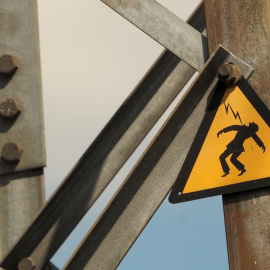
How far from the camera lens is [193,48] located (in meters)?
4.95

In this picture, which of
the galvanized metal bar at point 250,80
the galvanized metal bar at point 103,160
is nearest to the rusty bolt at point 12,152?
the galvanized metal bar at point 103,160

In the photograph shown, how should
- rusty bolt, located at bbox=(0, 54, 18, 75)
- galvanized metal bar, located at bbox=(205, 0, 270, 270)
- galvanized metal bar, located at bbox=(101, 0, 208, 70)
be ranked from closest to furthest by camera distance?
galvanized metal bar, located at bbox=(205, 0, 270, 270) → galvanized metal bar, located at bbox=(101, 0, 208, 70) → rusty bolt, located at bbox=(0, 54, 18, 75)

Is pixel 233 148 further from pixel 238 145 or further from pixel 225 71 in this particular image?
pixel 225 71

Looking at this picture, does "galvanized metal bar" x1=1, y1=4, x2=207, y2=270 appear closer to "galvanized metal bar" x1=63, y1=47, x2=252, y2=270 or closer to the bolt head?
"galvanized metal bar" x1=63, y1=47, x2=252, y2=270

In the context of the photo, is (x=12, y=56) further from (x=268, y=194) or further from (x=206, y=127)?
(x=268, y=194)

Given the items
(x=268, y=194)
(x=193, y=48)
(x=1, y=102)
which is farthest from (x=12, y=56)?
(x=268, y=194)

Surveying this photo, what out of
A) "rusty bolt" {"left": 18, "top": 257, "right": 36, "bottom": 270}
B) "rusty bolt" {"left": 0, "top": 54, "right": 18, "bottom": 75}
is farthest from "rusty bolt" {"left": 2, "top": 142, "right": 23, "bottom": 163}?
"rusty bolt" {"left": 18, "top": 257, "right": 36, "bottom": 270}

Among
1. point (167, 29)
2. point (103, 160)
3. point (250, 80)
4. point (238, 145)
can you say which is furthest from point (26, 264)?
point (250, 80)

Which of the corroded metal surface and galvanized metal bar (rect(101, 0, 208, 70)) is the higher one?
galvanized metal bar (rect(101, 0, 208, 70))

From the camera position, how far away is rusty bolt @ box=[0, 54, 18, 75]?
20.3 feet

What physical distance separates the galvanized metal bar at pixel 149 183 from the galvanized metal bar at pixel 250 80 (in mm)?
154

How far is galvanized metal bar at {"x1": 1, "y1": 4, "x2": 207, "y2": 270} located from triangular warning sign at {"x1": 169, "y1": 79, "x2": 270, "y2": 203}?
1.46 meters

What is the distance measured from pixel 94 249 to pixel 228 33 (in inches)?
48.3

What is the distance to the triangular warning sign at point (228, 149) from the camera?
14.9 ft
